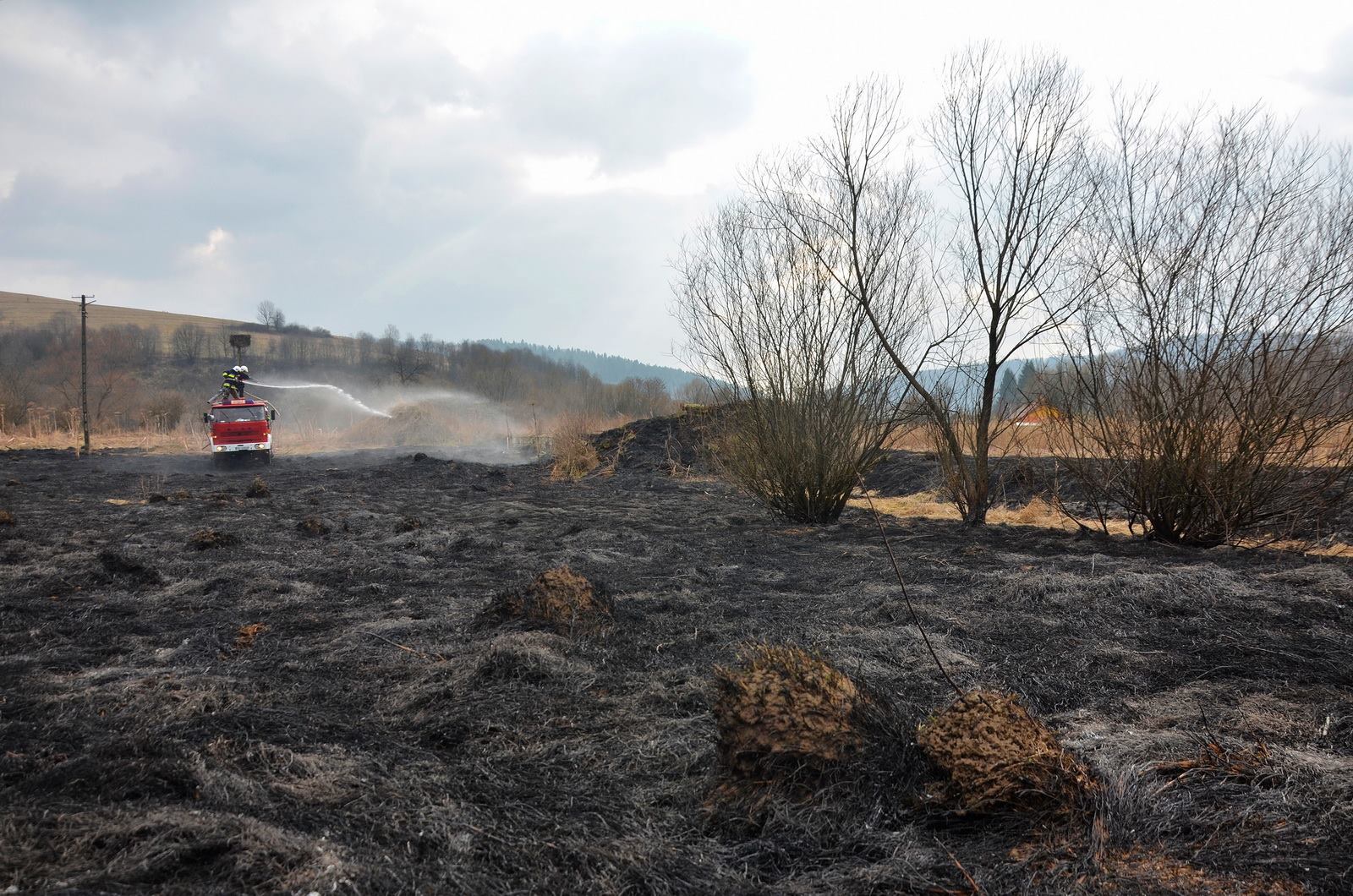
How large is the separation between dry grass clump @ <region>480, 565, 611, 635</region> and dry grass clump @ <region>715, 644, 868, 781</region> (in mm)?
2110

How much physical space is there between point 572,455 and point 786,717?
19079mm

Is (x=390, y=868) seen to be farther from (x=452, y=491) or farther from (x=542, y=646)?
(x=452, y=491)

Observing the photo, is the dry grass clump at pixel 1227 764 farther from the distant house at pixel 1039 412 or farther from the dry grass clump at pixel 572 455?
the dry grass clump at pixel 572 455

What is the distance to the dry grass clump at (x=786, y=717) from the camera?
2621mm

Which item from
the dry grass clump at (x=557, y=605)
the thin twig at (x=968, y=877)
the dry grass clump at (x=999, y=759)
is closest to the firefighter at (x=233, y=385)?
the dry grass clump at (x=557, y=605)

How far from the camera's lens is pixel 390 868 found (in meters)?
2.14

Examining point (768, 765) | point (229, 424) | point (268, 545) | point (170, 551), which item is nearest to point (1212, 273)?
point (768, 765)

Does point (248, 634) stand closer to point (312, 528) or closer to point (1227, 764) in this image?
point (312, 528)

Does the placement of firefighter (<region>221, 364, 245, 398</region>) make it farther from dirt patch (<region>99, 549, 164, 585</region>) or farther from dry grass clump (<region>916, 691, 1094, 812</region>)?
dry grass clump (<region>916, 691, 1094, 812</region>)

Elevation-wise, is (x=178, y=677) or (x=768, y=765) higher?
(x=768, y=765)

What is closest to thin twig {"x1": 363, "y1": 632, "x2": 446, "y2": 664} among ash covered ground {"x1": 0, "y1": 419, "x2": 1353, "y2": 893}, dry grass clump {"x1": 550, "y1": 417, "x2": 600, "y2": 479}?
ash covered ground {"x1": 0, "y1": 419, "x2": 1353, "y2": 893}

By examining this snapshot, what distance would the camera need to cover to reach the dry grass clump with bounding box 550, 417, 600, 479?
20984mm

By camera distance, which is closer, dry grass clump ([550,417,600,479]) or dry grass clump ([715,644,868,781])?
dry grass clump ([715,644,868,781])

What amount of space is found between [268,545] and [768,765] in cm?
738
